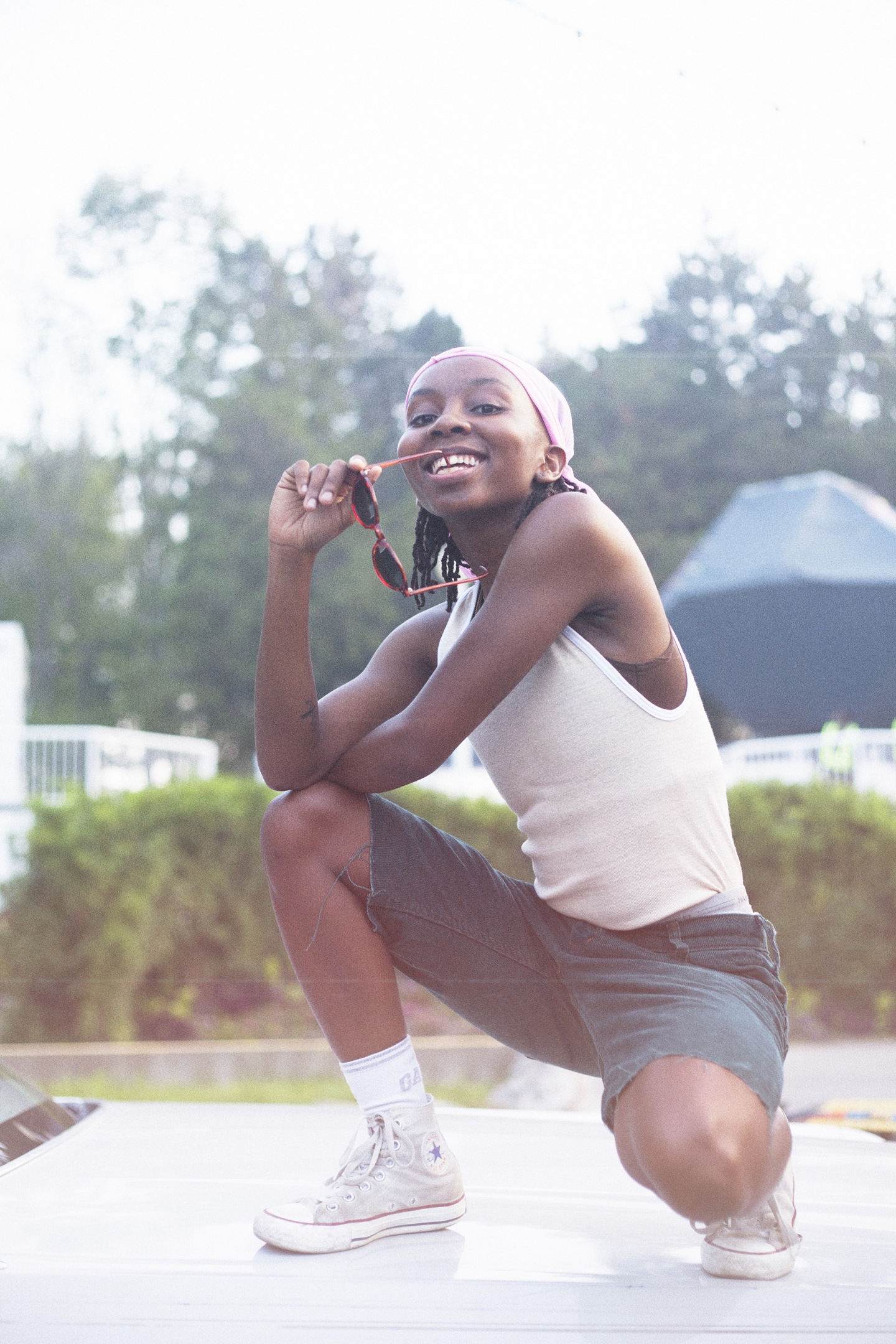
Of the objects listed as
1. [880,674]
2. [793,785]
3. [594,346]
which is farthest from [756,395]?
[793,785]

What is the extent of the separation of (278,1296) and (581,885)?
65 centimetres

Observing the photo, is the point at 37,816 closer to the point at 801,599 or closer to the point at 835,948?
the point at 835,948

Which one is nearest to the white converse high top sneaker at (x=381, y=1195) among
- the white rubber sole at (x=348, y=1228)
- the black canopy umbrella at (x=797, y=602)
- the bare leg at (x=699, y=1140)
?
the white rubber sole at (x=348, y=1228)

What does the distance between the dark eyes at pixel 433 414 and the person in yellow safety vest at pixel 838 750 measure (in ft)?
21.8

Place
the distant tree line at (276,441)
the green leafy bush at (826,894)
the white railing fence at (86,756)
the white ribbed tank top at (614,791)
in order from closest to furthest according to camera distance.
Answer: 1. the white ribbed tank top at (614,791)
2. the green leafy bush at (826,894)
3. the white railing fence at (86,756)
4. the distant tree line at (276,441)

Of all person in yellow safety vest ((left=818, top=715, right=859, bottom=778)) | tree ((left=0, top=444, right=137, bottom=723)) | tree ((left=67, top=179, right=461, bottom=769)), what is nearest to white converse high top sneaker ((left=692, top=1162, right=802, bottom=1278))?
person in yellow safety vest ((left=818, top=715, right=859, bottom=778))

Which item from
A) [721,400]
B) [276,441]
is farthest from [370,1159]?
[276,441]

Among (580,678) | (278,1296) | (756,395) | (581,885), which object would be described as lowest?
(278,1296)

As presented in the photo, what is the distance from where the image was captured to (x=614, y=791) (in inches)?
67.6

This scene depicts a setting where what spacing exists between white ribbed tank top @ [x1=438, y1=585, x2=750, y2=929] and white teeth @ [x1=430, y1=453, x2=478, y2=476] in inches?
10.0

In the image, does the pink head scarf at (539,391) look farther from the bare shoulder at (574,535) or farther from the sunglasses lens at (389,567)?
the sunglasses lens at (389,567)

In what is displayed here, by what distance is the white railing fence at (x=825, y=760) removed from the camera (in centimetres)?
695

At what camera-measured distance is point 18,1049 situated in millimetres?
5410

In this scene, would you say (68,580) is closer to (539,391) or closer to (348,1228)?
(539,391)
